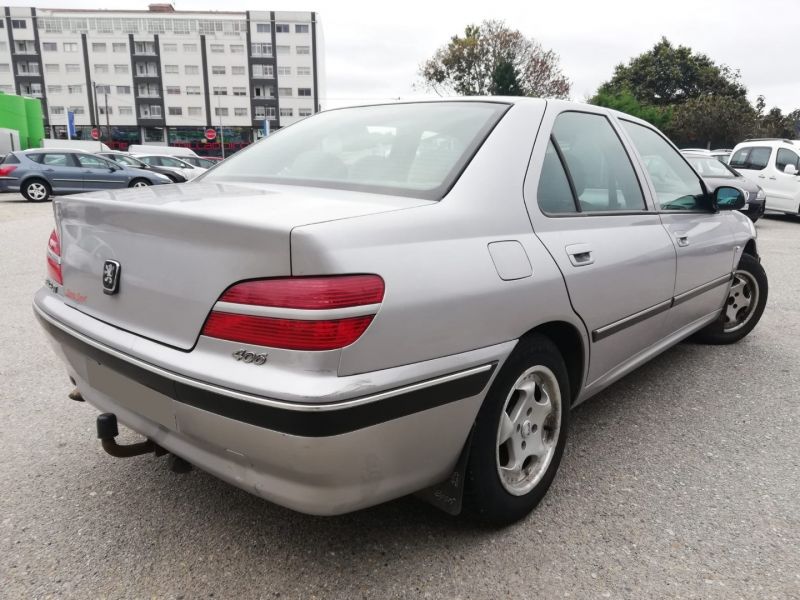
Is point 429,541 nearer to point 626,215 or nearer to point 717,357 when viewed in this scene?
point 626,215

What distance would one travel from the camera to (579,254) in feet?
7.52

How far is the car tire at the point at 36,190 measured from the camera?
647 inches

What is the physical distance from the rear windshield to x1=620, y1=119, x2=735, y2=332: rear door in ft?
4.03

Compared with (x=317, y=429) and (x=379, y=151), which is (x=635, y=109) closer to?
(x=379, y=151)

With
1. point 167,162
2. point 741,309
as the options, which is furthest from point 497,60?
point 741,309

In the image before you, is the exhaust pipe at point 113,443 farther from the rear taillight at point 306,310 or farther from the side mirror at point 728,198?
the side mirror at point 728,198

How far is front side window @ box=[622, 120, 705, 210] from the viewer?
322cm

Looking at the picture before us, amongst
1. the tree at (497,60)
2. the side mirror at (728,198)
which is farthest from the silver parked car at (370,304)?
the tree at (497,60)

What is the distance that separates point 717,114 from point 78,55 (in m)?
64.5

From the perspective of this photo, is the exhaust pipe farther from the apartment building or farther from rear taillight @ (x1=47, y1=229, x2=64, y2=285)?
the apartment building

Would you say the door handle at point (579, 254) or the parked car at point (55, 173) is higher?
the door handle at point (579, 254)

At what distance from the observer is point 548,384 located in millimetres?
2268

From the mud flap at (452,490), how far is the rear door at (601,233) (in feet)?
2.41

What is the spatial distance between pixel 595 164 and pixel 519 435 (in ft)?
4.39
